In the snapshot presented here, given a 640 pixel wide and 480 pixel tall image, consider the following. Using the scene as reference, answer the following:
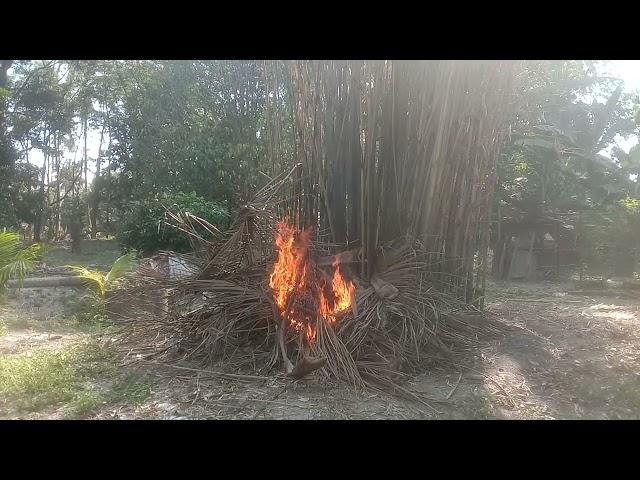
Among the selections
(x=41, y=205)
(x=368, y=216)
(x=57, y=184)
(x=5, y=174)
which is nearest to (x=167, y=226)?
(x=368, y=216)

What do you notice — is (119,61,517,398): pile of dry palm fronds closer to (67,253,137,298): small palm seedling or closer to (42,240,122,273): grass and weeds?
(67,253,137,298): small palm seedling

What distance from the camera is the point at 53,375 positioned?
4180 millimetres

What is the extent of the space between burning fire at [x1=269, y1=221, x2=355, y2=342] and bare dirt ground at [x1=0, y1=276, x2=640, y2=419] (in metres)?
0.55

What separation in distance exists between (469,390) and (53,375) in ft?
10.2

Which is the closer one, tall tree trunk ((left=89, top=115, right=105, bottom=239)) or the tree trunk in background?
the tree trunk in background

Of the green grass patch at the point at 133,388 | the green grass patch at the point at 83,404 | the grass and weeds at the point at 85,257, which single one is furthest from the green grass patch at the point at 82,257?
the green grass patch at the point at 83,404

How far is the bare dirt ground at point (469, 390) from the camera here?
12.0 feet

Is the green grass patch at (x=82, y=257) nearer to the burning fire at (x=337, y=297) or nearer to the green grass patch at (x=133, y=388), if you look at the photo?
the green grass patch at (x=133, y=388)

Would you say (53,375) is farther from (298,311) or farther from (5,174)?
(5,174)

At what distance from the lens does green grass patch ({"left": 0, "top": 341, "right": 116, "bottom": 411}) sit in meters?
3.75

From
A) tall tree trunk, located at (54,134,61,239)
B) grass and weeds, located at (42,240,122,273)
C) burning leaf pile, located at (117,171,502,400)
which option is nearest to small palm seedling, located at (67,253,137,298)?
burning leaf pile, located at (117,171,502,400)
